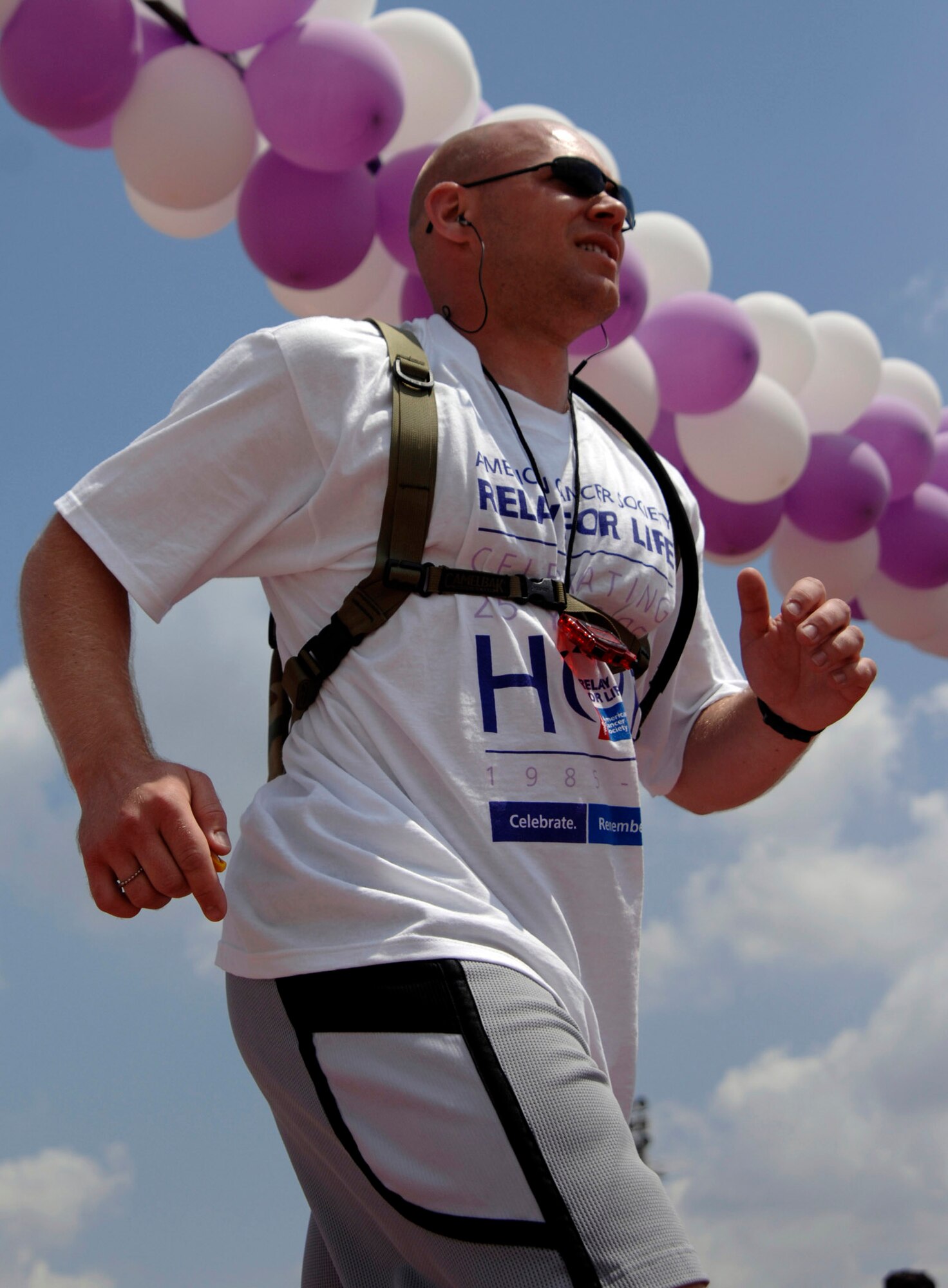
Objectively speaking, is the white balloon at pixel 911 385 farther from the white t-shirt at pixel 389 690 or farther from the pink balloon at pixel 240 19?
the white t-shirt at pixel 389 690

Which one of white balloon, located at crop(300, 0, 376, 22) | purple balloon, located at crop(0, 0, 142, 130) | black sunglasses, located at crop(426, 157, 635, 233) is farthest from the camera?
white balloon, located at crop(300, 0, 376, 22)

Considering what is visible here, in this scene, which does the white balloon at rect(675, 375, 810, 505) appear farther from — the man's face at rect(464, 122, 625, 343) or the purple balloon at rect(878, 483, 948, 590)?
the man's face at rect(464, 122, 625, 343)

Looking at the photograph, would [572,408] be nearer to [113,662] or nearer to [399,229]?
[113,662]

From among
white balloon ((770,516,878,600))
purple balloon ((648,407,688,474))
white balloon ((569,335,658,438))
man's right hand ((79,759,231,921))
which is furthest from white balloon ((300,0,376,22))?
man's right hand ((79,759,231,921))

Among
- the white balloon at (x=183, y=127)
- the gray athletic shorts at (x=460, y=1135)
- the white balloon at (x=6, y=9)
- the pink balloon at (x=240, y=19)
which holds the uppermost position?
the pink balloon at (x=240, y=19)

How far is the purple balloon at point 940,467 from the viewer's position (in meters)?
5.03

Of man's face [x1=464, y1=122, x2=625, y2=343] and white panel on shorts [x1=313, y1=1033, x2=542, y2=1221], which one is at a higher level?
man's face [x1=464, y1=122, x2=625, y2=343]

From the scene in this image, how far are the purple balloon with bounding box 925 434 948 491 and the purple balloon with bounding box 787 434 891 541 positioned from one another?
500mm

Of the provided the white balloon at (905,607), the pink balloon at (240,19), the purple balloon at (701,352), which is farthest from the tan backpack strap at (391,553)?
the white balloon at (905,607)

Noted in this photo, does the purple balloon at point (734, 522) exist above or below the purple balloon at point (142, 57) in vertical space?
below

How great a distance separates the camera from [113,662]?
1.63 metres

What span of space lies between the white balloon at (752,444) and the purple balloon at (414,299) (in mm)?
1080

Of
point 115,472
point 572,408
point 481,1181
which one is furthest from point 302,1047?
point 572,408

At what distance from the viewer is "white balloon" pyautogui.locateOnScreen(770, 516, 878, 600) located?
4637mm
